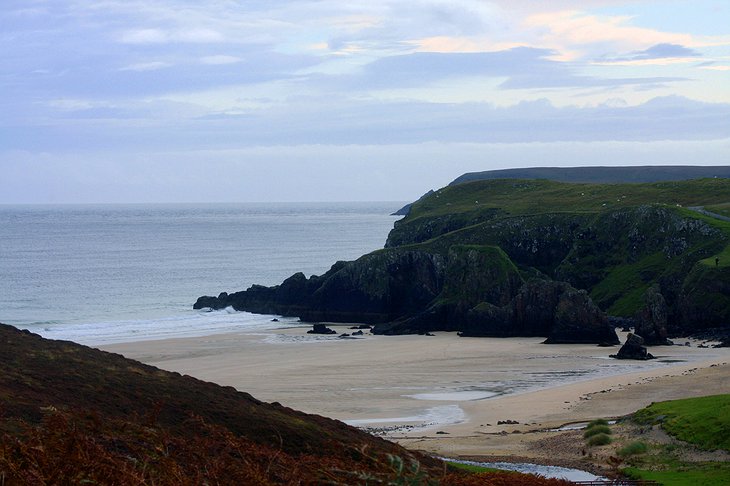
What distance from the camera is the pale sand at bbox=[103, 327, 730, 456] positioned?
1638 inches

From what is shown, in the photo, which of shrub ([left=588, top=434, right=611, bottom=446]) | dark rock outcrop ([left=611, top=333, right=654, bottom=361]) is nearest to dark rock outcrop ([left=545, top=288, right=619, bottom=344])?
dark rock outcrop ([left=611, top=333, right=654, bottom=361])

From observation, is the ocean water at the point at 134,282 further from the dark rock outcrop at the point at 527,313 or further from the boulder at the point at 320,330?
the dark rock outcrop at the point at 527,313

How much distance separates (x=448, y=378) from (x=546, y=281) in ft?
77.5

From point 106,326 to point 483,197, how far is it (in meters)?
71.1

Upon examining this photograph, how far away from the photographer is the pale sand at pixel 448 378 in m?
41.6

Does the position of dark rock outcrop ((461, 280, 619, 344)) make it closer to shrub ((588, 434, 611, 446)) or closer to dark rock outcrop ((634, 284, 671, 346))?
dark rock outcrop ((634, 284, 671, 346))

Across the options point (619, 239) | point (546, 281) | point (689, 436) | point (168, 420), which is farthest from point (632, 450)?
point (619, 239)

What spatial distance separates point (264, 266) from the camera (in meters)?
148

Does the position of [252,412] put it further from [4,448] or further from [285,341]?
[285,341]

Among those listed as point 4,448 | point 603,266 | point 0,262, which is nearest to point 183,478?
point 4,448

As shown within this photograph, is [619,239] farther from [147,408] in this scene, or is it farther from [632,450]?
[147,408]

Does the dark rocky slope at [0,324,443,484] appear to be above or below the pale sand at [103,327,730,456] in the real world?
above

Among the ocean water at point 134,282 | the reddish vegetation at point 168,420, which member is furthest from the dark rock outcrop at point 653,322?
the reddish vegetation at point 168,420

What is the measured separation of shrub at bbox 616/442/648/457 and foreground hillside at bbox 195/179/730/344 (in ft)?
115
